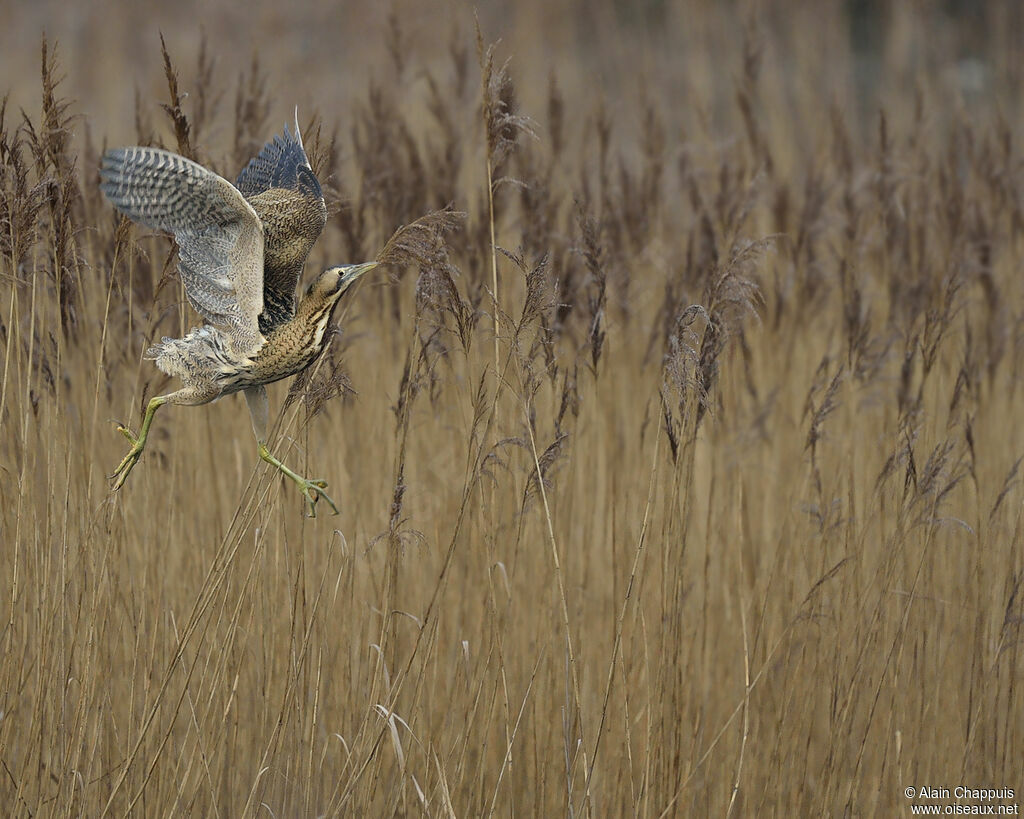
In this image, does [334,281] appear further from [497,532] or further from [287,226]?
[497,532]

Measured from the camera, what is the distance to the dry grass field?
1.96 metres

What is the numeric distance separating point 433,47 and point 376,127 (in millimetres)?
6075

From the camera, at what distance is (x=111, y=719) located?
220 centimetres

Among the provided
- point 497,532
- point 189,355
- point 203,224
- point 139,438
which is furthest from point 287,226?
point 497,532

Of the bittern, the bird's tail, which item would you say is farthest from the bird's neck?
the bird's tail

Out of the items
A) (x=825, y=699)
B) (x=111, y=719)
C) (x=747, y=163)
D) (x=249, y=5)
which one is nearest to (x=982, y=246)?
(x=747, y=163)

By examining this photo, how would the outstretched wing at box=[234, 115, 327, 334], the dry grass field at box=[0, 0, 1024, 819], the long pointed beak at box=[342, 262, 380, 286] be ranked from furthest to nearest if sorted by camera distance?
the dry grass field at box=[0, 0, 1024, 819], the outstretched wing at box=[234, 115, 327, 334], the long pointed beak at box=[342, 262, 380, 286]

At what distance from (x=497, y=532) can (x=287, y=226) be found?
86 cm

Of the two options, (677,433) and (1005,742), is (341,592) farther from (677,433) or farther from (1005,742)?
(1005,742)

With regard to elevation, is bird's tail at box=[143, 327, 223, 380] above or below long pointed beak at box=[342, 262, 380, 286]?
below

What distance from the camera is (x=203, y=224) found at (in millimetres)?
1556

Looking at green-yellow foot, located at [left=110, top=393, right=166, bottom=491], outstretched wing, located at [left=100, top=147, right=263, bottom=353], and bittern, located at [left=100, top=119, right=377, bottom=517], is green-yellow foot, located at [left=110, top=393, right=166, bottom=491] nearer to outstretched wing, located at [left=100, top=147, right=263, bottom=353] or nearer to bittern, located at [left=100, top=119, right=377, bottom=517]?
bittern, located at [left=100, top=119, right=377, bottom=517]

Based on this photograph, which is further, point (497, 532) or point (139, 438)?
point (497, 532)

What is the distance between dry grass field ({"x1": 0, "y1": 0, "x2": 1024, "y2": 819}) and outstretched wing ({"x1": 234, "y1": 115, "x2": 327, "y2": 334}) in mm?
141
